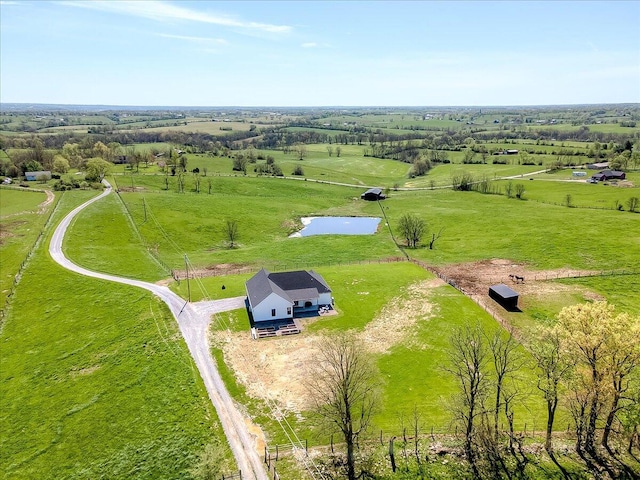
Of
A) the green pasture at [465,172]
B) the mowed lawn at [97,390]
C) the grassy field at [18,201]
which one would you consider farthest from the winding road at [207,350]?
the green pasture at [465,172]

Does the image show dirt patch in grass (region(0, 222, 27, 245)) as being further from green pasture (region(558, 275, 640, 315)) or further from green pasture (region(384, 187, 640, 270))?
green pasture (region(558, 275, 640, 315))

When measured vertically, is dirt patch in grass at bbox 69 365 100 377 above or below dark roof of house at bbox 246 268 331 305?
below

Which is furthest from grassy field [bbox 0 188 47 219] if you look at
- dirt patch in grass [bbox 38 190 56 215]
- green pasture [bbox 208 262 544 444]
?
green pasture [bbox 208 262 544 444]

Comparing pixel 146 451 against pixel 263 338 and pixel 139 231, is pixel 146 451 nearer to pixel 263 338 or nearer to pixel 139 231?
pixel 263 338

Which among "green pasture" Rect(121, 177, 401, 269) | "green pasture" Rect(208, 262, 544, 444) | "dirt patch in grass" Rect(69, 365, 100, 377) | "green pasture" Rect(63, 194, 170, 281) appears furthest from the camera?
"green pasture" Rect(121, 177, 401, 269)

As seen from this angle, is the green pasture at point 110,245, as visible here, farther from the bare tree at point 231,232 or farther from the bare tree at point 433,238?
the bare tree at point 433,238

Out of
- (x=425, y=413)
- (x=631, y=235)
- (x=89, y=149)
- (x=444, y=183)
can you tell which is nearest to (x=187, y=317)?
(x=425, y=413)
